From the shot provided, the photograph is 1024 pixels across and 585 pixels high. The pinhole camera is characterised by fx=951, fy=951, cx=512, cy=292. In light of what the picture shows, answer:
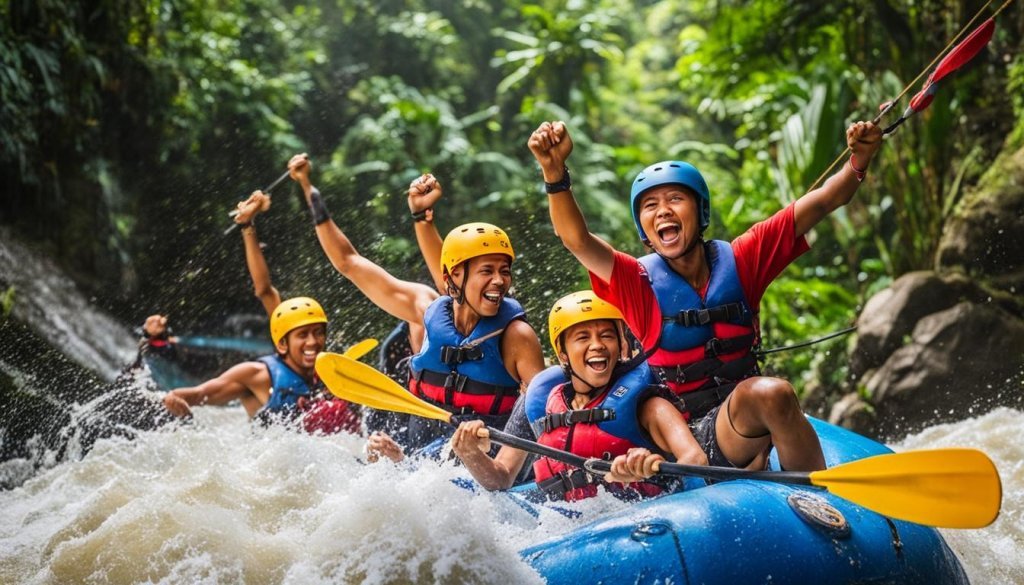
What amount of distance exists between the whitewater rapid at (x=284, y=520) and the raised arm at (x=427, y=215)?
1251mm

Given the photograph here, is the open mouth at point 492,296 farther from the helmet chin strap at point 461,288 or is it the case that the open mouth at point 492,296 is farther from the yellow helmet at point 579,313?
the yellow helmet at point 579,313

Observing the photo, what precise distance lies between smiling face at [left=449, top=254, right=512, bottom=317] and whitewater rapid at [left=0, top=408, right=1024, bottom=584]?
2.93 feet

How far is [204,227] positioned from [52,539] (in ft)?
33.1

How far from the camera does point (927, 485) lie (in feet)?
10.2

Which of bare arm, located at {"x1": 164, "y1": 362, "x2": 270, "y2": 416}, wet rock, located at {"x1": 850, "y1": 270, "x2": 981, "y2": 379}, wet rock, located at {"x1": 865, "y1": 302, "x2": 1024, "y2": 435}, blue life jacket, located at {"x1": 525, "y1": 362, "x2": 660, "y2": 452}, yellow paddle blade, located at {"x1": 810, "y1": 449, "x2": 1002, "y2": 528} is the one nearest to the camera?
yellow paddle blade, located at {"x1": 810, "y1": 449, "x2": 1002, "y2": 528}

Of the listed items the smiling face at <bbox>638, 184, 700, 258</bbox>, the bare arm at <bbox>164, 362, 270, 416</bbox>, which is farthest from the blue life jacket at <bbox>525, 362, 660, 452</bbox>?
the bare arm at <bbox>164, 362, 270, 416</bbox>

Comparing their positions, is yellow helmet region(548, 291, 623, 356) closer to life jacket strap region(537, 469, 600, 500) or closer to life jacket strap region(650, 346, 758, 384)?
life jacket strap region(650, 346, 758, 384)

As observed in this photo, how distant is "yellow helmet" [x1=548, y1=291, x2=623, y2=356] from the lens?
4016 millimetres

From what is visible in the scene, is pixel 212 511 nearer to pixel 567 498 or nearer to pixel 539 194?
pixel 567 498

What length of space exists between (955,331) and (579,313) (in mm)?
4779

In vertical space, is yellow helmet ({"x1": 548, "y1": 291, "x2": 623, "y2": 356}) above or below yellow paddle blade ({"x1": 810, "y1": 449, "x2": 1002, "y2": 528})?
above

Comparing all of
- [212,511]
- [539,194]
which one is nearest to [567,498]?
[212,511]

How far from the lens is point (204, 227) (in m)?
14.2

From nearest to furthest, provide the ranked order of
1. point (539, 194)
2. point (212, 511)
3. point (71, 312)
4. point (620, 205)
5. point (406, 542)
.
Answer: point (406, 542)
point (212, 511)
point (71, 312)
point (539, 194)
point (620, 205)
